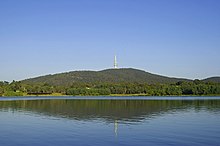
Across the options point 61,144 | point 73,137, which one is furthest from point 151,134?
point 61,144

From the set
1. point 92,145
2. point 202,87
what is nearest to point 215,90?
point 202,87

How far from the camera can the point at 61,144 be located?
2928cm

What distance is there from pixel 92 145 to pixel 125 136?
5.67 m

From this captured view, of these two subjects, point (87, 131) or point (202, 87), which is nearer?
point (87, 131)

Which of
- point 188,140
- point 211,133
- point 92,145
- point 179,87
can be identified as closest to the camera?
point 92,145

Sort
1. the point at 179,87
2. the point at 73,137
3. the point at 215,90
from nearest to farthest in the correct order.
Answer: the point at 73,137, the point at 215,90, the point at 179,87

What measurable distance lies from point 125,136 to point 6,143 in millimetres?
10835

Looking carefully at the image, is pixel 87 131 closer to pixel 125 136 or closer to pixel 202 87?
pixel 125 136

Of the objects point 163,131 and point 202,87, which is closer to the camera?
point 163,131

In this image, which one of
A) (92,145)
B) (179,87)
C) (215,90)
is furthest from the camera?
(179,87)

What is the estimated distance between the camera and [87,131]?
37625 mm

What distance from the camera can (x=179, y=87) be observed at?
190375 millimetres

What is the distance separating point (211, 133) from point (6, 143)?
19794 millimetres

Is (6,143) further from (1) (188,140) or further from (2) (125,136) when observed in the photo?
(1) (188,140)
